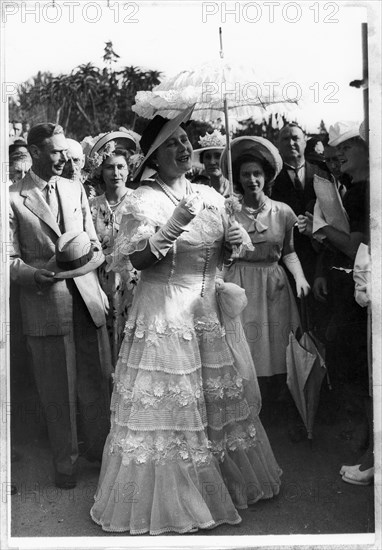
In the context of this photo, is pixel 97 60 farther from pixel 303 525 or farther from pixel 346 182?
pixel 303 525

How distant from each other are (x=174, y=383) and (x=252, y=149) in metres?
1.49

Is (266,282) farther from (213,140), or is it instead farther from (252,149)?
(213,140)

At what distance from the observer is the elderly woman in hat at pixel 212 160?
4730 mm

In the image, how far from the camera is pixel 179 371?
182 inches

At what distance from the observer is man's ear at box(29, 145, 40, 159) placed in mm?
4785

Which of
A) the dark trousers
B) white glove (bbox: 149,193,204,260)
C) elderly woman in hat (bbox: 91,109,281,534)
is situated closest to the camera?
white glove (bbox: 149,193,204,260)

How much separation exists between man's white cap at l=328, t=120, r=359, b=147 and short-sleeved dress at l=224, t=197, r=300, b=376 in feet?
1.72

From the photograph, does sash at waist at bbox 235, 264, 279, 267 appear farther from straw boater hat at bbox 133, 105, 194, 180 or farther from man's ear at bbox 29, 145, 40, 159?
man's ear at bbox 29, 145, 40, 159

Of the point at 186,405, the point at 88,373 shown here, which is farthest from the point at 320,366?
the point at 88,373

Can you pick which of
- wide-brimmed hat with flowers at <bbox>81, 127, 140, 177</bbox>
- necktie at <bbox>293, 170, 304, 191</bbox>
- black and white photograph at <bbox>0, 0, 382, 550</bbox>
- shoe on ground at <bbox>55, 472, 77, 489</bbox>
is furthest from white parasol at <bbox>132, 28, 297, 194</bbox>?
shoe on ground at <bbox>55, 472, 77, 489</bbox>

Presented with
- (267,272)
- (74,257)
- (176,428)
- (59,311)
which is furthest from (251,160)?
(176,428)

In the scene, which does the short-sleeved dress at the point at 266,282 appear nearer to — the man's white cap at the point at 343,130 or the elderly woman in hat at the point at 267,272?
the elderly woman in hat at the point at 267,272

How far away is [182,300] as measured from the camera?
467 cm

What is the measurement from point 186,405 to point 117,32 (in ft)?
7.50
